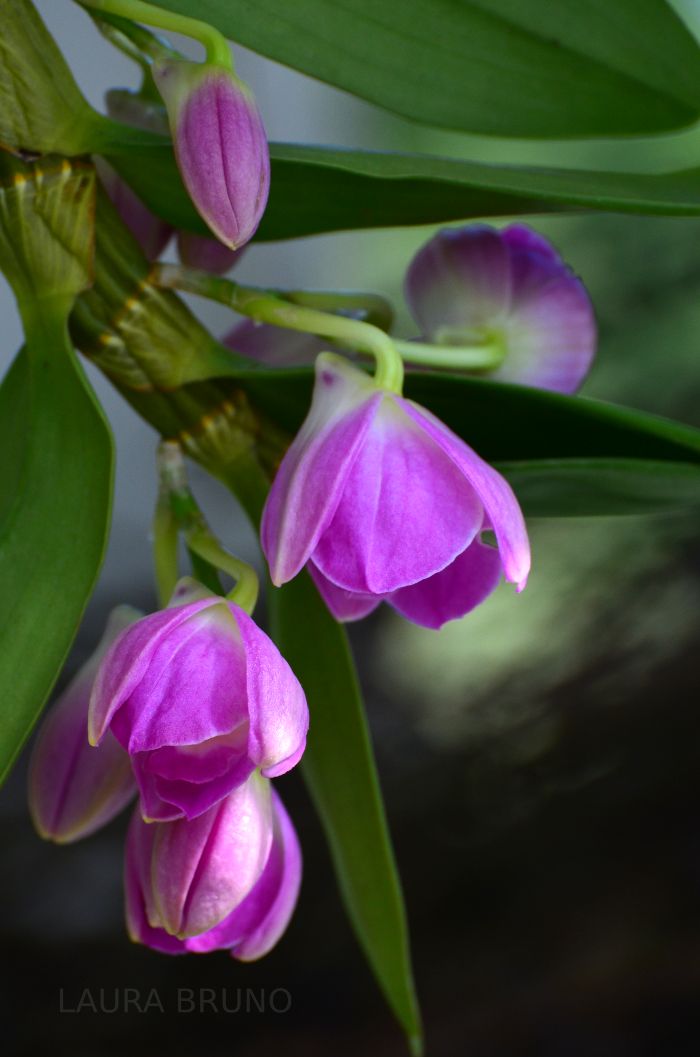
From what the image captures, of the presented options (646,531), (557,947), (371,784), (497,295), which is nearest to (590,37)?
(497,295)

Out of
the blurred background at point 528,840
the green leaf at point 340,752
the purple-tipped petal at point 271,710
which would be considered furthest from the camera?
the blurred background at point 528,840

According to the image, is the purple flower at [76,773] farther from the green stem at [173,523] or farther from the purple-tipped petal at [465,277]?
the purple-tipped petal at [465,277]

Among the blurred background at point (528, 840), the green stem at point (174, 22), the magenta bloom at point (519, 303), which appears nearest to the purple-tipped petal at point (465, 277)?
the magenta bloom at point (519, 303)

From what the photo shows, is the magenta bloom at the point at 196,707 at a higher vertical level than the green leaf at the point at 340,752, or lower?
higher

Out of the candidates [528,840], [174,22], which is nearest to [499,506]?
[174,22]

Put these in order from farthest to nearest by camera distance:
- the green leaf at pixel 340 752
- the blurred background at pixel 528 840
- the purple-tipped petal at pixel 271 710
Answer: the blurred background at pixel 528 840
the green leaf at pixel 340 752
the purple-tipped petal at pixel 271 710

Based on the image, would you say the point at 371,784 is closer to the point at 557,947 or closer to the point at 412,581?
the point at 412,581
